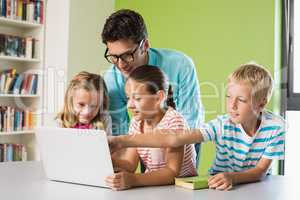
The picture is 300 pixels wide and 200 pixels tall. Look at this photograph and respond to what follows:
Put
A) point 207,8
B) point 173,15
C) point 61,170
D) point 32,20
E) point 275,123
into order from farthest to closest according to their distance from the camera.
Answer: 1. point 32,20
2. point 173,15
3. point 207,8
4. point 275,123
5. point 61,170

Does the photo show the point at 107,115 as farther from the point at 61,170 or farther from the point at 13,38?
the point at 13,38

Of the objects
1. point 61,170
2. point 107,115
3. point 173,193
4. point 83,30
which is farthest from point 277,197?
point 83,30

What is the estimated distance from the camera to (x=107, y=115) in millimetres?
1923

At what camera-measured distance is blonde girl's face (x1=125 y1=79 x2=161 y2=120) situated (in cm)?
144

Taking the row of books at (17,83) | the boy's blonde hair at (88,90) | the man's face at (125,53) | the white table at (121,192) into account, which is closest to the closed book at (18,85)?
the row of books at (17,83)

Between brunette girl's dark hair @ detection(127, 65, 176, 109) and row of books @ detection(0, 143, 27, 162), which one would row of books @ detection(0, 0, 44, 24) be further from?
brunette girl's dark hair @ detection(127, 65, 176, 109)

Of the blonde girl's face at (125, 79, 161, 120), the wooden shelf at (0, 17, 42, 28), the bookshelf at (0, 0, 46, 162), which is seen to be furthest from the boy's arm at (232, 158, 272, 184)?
the wooden shelf at (0, 17, 42, 28)

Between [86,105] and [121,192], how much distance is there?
0.73m

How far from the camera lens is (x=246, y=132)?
1556mm

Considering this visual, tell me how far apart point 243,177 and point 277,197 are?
20 cm

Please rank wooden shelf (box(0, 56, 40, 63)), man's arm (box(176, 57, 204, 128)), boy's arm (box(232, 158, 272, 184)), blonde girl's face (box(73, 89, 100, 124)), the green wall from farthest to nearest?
wooden shelf (box(0, 56, 40, 63)) < the green wall < man's arm (box(176, 57, 204, 128)) < blonde girl's face (box(73, 89, 100, 124)) < boy's arm (box(232, 158, 272, 184))

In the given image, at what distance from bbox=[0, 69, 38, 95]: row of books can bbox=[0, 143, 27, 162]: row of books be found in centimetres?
48

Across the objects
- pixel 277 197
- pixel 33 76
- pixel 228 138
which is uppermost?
pixel 33 76

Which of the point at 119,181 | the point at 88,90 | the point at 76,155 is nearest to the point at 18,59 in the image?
the point at 88,90
